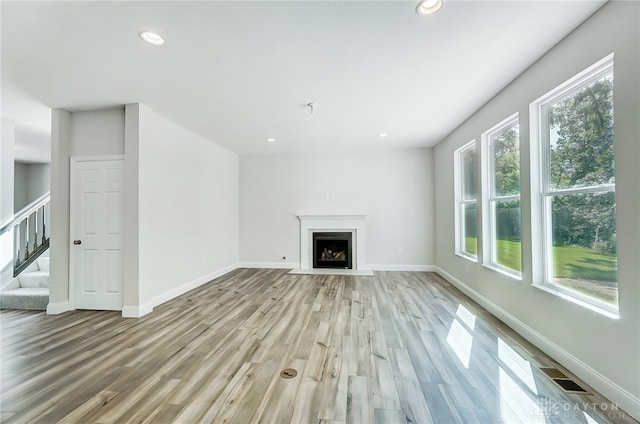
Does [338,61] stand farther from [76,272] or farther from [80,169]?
[76,272]

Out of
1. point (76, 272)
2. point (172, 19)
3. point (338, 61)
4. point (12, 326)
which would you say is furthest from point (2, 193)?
point (338, 61)

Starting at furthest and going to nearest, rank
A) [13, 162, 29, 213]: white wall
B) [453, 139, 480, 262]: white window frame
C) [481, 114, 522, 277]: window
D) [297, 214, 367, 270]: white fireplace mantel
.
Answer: [13, 162, 29, 213]: white wall, [297, 214, 367, 270]: white fireplace mantel, [453, 139, 480, 262]: white window frame, [481, 114, 522, 277]: window

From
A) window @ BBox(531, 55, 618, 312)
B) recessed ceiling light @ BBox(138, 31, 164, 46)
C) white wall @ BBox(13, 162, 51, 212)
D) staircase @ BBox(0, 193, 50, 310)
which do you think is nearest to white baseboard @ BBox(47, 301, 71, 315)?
staircase @ BBox(0, 193, 50, 310)

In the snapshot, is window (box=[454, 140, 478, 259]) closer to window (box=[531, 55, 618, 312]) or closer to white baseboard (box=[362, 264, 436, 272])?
white baseboard (box=[362, 264, 436, 272])

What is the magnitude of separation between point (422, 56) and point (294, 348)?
9.62 feet

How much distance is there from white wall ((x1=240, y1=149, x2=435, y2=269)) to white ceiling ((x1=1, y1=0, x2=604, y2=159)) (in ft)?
6.91

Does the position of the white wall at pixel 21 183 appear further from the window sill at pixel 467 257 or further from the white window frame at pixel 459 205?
the window sill at pixel 467 257

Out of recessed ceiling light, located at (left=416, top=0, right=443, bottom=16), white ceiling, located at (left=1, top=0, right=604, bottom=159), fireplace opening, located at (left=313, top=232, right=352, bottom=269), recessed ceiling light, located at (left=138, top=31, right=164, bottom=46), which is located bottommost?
fireplace opening, located at (left=313, top=232, right=352, bottom=269)

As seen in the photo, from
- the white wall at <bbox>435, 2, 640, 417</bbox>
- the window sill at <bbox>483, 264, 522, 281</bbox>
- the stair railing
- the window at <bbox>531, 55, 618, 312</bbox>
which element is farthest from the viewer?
the stair railing

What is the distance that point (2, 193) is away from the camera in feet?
12.2

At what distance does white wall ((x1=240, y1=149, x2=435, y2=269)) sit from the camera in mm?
5621

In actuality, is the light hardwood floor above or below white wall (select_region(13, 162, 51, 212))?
below

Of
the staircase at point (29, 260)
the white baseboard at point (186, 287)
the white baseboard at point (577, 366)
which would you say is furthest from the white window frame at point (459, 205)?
the staircase at point (29, 260)

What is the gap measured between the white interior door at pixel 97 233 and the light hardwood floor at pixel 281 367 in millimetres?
308
